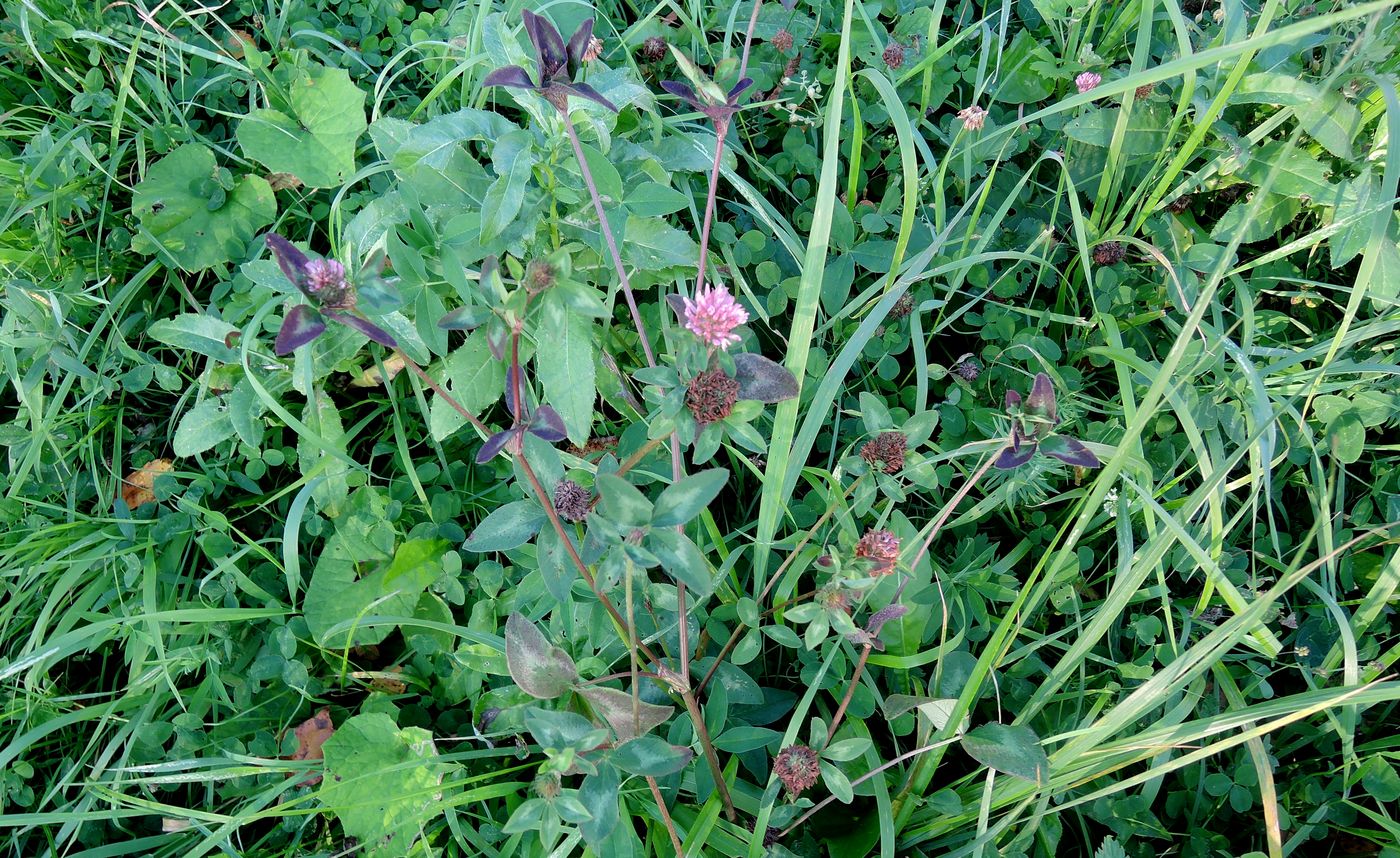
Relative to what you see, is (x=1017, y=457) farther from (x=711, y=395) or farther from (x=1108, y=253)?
(x=1108, y=253)

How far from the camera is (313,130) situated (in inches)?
86.0

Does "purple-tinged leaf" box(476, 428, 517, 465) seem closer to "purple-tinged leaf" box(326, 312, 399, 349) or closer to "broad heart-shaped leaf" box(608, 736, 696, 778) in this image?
"purple-tinged leaf" box(326, 312, 399, 349)

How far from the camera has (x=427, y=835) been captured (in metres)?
1.71

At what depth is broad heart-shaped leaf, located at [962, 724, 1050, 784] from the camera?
1.47m

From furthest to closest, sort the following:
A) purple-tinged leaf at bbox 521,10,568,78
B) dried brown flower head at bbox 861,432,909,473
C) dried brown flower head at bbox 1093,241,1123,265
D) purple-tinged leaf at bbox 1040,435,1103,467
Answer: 1. dried brown flower head at bbox 1093,241,1123,265
2. dried brown flower head at bbox 861,432,909,473
3. purple-tinged leaf at bbox 1040,435,1103,467
4. purple-tinged leaf at bbox 521,10,568,78

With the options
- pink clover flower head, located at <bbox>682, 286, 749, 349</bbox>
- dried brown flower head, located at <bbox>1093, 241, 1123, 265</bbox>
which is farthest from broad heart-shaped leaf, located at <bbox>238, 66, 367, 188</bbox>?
dried brown flower head, located at <bbox>1093, 241, 1123, 265</bbox>

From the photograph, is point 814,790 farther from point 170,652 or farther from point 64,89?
point 64,89

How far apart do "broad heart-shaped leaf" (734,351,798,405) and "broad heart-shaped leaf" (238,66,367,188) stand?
1.30 meters

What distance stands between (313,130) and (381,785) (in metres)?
1.55

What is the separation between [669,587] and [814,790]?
0.50 m

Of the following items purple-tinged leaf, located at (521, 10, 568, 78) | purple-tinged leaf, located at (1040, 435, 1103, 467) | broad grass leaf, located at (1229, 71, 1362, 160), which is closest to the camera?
purple-tinged leaf, located at (521, 10, 568, 78)

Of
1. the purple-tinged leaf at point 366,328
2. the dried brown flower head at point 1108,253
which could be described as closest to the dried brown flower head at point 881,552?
the purple-tinged leaf at point 366,328

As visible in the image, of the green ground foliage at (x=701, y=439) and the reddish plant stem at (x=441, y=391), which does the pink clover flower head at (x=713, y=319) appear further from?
the reddish plant stem at (x=441, y=391)

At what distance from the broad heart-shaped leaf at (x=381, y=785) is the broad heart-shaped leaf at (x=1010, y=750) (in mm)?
977
